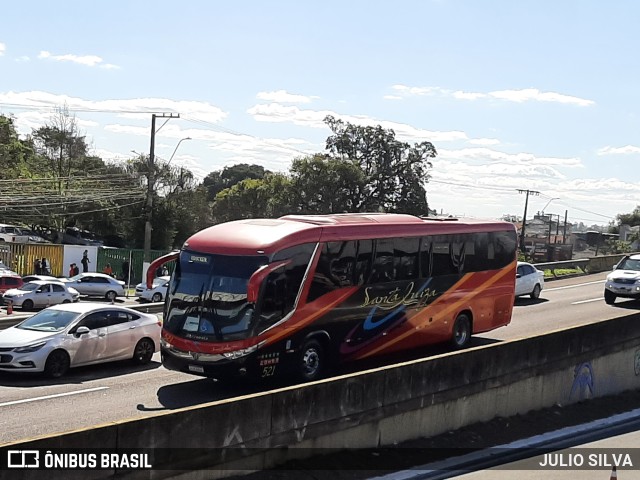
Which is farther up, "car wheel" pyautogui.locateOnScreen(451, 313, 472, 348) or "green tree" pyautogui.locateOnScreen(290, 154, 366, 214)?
"green tree" pyautogui.locateOnScreen(290, 154, 366, 214)

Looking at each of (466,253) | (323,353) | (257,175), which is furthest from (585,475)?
(257,175)

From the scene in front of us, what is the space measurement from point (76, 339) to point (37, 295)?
1902 cm

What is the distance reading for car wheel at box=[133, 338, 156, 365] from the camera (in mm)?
18531

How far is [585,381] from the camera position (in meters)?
18.0

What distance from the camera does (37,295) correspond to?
3500 centimetres

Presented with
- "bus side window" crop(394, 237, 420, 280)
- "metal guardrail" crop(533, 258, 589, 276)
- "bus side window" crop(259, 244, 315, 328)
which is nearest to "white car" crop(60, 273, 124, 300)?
"metal guardrail" crop(533, 258, 589, 276)

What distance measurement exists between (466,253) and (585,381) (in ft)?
13.7

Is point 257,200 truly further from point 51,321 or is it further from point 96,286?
point 51,321

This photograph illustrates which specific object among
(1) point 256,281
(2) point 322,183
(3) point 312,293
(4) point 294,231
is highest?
(2) point 322,183

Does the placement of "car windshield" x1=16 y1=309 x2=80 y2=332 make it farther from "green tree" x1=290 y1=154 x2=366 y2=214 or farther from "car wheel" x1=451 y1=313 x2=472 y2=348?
"green tree" x1=290 y1=154 x2=366 y2=214

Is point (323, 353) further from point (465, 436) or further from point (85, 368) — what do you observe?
Result: point (85, 368)

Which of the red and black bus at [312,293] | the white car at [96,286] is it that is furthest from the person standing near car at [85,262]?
the red and black bus at [312,293]

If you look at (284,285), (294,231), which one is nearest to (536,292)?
(294,231)

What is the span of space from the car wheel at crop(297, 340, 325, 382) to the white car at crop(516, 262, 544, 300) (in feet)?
57.1
